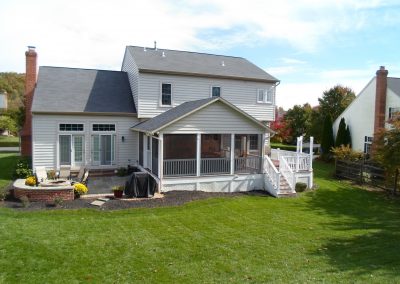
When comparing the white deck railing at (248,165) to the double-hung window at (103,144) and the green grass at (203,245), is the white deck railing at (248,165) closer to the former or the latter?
the green grass at (203,245)

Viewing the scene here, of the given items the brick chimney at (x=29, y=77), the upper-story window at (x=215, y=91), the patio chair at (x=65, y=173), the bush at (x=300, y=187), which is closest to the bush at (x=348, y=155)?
the bush at (x=300, y=187)

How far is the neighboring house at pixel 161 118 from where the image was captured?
1673cm

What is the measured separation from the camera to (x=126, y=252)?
8766 millimetres

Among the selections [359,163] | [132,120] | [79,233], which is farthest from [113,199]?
[359,163]

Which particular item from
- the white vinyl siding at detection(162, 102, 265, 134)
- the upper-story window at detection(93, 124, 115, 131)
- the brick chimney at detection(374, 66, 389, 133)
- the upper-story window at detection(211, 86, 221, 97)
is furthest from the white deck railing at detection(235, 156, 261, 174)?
the brick chimney at detection(374, 66, 389, 133)

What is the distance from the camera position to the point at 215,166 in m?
17.4

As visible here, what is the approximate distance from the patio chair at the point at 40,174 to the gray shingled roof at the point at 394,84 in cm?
2546

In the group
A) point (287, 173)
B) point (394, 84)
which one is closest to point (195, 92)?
point (287, 173)

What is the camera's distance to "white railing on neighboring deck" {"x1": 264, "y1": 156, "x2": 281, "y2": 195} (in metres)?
16.9

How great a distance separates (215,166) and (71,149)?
8.59 m

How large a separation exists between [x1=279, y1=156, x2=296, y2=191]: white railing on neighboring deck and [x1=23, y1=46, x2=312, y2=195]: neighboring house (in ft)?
3.28

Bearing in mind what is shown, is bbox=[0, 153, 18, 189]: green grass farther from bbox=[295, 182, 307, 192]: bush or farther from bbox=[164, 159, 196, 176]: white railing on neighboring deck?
bbox=[295, 182, 307, 192]: bush

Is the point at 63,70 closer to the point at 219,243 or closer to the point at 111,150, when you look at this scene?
the point at 111,150

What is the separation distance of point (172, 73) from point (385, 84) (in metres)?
17.3
